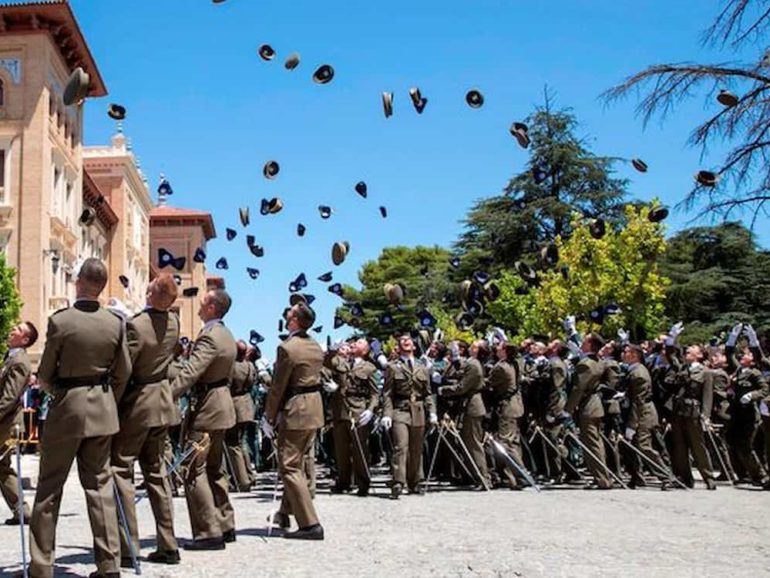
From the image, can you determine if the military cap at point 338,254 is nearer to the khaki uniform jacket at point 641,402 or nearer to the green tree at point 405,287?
the khaki uniform jacket at point 641,402

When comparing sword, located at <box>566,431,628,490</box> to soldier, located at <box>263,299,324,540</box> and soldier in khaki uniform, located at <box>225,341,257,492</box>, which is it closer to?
soldier in khaki uniform, located at <box>225,341,257,492</box>

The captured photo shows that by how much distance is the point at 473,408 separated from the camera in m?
14.5

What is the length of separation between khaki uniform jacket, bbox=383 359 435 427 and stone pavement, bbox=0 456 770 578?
43.0 inches

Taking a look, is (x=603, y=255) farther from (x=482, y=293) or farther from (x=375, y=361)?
(x=375, y=361)

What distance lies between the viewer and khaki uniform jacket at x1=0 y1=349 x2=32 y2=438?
28.5 feet

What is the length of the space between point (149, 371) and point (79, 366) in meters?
0.95

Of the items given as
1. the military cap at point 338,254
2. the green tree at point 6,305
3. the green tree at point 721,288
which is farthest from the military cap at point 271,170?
the green tree at point 721,288

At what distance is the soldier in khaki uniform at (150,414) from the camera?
7.55 metres

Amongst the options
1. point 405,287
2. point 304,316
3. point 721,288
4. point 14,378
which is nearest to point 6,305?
point 14,378

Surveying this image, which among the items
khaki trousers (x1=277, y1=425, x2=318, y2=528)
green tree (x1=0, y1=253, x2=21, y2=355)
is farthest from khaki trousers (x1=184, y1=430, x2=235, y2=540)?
green tree (x1=0, y1=253, x2=21, y2=355)


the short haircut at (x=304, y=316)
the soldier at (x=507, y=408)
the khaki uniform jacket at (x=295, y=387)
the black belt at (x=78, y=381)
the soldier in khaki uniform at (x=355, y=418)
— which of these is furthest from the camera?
the soldier at (x=507, y=408)

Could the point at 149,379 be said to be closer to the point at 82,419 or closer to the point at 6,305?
the point at 82,419

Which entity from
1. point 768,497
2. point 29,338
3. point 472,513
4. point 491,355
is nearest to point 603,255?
point 491,355

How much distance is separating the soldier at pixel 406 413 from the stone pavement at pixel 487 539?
562 mm
